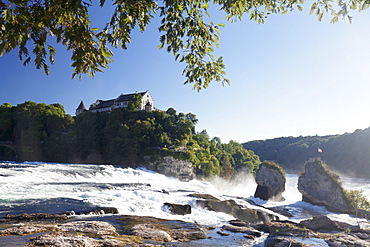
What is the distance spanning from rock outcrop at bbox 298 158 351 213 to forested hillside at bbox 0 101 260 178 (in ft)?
73.8

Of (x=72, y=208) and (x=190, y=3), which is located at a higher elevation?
(x=190, y=3)

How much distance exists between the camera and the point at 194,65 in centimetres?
554

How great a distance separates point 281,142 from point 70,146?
122010mm

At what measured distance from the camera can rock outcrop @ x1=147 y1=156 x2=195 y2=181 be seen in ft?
145

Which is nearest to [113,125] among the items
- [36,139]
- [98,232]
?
[36,139]

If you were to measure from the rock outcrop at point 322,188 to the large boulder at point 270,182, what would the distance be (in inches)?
117

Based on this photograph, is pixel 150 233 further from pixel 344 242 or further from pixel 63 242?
pixel 344 242

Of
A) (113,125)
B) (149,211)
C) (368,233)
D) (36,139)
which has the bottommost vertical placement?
(368,233)

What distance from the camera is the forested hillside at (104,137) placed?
49969mm

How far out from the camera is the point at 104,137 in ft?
179

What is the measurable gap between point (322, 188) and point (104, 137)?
45944mm

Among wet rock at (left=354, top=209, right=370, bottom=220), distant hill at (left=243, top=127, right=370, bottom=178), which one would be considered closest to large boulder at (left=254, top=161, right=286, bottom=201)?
wet rock at (left=354, top=209, right=370, bottom=220)

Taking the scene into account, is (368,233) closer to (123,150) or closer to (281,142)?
(123,150)

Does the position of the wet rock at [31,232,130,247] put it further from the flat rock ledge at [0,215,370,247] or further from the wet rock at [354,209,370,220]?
the wet rock at [354,209,370,220]
